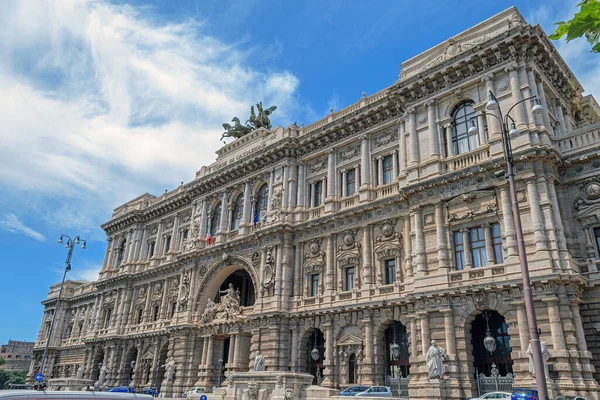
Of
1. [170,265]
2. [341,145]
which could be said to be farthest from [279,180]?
[170,265]

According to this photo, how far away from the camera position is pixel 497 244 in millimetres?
22812

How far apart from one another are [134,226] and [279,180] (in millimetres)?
21710

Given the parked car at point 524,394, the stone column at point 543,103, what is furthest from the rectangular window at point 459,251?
the stone column at point 543,103

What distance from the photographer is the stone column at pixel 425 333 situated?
75.4 ft

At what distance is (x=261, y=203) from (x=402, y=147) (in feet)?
42.4

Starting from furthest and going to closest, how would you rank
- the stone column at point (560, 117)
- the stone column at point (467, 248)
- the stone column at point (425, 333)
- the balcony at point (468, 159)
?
1. the stone column at point (560, 117)
2. the balcony at point (468, 159)
3. the stone column at point (467, 248)
4. the stone column at point (425, 333)

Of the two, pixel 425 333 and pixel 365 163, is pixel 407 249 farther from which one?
A: pixel 365 163

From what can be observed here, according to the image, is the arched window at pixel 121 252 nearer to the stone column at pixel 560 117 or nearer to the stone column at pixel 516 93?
the stone column at pixel 516 93

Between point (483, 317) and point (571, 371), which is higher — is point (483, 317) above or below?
above

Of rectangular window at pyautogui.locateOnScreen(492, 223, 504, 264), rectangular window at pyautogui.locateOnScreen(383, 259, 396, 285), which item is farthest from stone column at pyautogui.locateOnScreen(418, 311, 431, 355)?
rectangular window at pyautogui.locateOnScreen(492, 223, 504, 264)

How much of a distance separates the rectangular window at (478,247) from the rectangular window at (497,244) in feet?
1.58

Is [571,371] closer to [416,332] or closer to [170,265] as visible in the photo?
[416,332]

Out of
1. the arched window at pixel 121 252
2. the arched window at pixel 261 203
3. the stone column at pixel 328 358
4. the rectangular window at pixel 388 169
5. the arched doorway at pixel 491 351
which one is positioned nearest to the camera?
the arched doorway at pixel 491 351

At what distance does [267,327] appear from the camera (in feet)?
101
